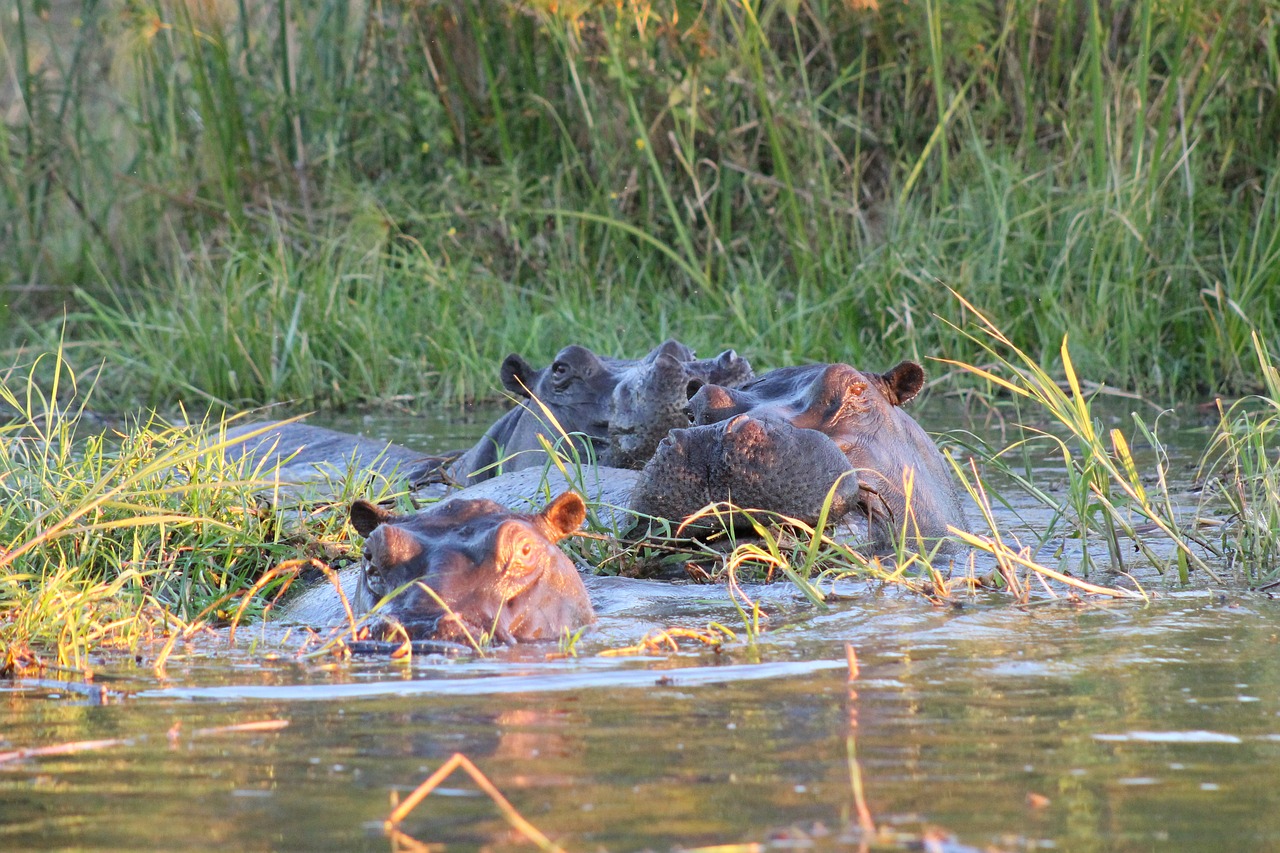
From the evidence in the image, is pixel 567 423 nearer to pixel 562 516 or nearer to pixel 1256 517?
pixel 562 516

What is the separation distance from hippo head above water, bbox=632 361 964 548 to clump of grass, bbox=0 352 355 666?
975 mm

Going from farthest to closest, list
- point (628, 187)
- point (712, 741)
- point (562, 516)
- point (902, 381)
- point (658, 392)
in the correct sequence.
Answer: point (628, 187)
point (658, 392)
point (902, 381)
point (562, 516)
point (712, 741)

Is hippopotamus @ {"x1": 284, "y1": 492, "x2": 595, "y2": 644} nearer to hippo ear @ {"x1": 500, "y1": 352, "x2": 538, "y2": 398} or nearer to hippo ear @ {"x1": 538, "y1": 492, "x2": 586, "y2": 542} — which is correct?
hippo ear @ {"x1": 538, "y1": 492, "x2": 586, "y2": 542}

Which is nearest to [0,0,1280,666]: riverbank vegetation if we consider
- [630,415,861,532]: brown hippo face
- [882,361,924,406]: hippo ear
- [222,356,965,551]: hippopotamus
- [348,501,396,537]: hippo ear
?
[882,361,924,406]: hippo ear

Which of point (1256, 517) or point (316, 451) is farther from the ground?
point (1256, 517)

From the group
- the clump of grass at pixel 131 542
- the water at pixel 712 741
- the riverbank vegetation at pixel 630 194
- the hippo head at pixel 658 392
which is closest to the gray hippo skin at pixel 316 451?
the riverbank vegetation at pixel 630 194

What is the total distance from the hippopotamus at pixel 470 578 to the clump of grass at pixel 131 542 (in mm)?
A: 360

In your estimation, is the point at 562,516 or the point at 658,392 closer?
the point at 562,516

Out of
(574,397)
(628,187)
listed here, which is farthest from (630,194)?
(574,397)

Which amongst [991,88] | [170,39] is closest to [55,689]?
[991,88]

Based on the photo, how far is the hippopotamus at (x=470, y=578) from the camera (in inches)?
146

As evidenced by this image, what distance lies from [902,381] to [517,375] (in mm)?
2016

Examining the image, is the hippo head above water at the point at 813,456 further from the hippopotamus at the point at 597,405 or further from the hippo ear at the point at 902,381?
the hippopotamus at the point at 597,405

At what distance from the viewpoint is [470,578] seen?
149 inches
